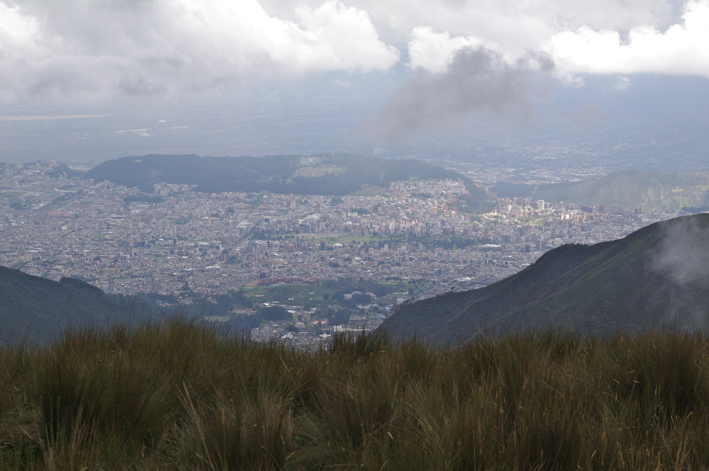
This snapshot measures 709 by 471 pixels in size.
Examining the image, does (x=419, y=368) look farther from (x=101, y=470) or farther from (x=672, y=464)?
(x=101, y=470)

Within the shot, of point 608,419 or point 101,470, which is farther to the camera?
point 608,419

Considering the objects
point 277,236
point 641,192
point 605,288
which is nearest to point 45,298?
point 605,288

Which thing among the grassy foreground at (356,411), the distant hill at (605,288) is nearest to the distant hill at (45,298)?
the distant hill at (605,288)

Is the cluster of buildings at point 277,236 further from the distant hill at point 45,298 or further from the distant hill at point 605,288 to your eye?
the distant hill at point 605,288

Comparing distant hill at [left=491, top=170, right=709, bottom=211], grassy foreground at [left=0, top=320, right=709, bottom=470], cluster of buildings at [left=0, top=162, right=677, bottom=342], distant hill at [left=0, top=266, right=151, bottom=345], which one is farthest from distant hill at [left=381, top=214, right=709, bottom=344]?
distant hill at [left=491, top=170, right=709, bottom=211]

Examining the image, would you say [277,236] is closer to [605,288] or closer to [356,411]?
[605,288]

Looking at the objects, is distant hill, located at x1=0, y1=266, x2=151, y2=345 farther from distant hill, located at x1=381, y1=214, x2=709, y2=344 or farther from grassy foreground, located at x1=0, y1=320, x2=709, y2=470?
grassy foreground, located at x1=0, y1=320, x2=709, y2=470

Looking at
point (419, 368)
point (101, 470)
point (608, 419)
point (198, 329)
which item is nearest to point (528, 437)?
point (608, 419)
